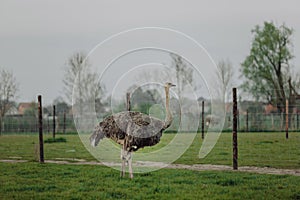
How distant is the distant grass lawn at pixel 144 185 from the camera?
10008 mm

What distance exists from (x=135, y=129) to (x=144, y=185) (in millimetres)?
1359

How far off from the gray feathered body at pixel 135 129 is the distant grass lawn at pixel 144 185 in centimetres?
88

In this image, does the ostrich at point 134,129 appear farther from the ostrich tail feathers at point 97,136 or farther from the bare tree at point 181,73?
the bare tree at point 181,73

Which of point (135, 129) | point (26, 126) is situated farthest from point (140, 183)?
point (26, 126)

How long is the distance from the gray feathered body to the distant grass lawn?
2.89ft

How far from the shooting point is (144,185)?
36.6ft

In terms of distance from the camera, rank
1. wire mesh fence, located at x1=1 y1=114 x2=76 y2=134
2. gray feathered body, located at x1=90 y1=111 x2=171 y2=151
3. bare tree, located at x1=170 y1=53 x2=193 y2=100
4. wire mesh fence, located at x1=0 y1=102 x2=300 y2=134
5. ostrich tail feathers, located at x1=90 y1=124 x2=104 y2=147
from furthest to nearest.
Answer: wire mesh fence, located at x1=1 y1=114 x2=76 y2=134 < wire mesh fence, located at x1=0 y1=102 x2=300 y2=134 < bare tree, located at x1=170 y1=53 x2=193 y2=100 < ostrich tail feathers, located at x1=90 y1=124 x2=104 y2=147 < gray feathered body, located at x1=90 y1=111 x2=171 y2=151

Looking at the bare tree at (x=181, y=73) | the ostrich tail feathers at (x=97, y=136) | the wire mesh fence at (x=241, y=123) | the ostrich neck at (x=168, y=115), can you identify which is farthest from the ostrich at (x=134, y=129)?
the wire mesh fence at (x=241, y=123)

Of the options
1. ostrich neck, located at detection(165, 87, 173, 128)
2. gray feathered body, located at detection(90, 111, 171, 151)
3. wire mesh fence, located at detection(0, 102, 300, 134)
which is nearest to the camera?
gray feathered body, located at detection(90, 111, 171, 151)

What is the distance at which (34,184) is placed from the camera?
11656 millimetres

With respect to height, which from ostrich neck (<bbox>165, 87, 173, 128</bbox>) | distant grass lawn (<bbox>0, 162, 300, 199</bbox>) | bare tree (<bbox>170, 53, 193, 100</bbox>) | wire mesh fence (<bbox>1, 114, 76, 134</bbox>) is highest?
bare tree (<bbox>170, 53, 193, 100</bbox>)

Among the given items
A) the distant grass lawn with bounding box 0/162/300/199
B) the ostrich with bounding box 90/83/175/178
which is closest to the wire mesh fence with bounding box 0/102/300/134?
the distant grass lawn with bounding box 0/162/300/199

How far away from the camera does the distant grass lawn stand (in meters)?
10.0

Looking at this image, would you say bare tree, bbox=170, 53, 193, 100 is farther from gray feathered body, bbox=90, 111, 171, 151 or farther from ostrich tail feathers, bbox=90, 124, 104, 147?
ostrich tail feathers, bbox=90, 124, 104, 147
